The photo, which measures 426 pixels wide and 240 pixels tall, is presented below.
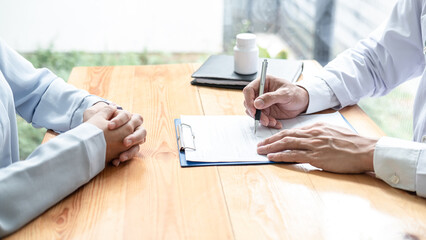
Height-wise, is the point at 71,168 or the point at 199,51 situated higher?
the point at 71,168

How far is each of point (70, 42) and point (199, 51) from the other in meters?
0.73

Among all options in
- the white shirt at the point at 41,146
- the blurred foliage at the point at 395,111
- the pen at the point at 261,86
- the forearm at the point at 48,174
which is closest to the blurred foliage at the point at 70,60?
the blurred foliage at the point at 395,111

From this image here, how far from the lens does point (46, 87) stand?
4.15 ft

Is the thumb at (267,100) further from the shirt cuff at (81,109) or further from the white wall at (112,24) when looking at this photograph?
the white wall at (112,24)

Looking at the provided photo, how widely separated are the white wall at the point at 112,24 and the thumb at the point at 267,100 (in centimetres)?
143

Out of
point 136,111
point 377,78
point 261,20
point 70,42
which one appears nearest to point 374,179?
point 377,78

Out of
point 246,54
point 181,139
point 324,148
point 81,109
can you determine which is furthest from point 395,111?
point 81,109

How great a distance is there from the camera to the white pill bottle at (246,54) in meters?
1.48

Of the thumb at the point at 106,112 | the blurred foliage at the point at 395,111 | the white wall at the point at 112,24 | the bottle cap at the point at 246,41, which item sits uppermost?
the bottle cap at the point at 246,41

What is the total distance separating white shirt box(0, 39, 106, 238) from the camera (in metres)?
0.84

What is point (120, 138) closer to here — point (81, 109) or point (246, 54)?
point (81, 109)

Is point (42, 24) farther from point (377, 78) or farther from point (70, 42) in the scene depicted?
point (377, 78)

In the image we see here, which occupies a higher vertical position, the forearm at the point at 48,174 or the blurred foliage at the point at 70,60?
the forearm at the point at 48,174

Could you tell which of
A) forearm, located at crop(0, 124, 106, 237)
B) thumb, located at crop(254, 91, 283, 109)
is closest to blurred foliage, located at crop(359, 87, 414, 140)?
thumb, located at crop(254, 91, 283, 109)
